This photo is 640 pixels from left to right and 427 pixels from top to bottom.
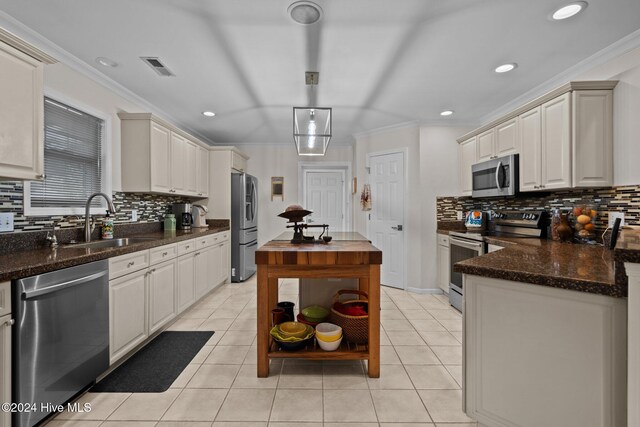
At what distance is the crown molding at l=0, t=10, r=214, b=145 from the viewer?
77.7 inches

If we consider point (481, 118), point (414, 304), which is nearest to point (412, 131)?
point (481, 118)

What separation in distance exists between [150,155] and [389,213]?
3.27m

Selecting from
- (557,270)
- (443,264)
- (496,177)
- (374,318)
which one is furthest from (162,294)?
(496,177)

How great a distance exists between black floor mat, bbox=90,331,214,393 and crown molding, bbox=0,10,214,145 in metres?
2.14

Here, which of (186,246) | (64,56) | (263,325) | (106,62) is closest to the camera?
(263,325)

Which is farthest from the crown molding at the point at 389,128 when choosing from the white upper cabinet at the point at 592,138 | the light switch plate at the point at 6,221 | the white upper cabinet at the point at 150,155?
the light switch plate at the point at 6,221

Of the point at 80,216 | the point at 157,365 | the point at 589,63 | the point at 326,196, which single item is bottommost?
the point at 157,365

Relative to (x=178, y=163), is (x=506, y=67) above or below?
above

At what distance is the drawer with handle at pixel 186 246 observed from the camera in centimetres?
312

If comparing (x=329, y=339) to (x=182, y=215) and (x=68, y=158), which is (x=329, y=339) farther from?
(x=182, y=215)

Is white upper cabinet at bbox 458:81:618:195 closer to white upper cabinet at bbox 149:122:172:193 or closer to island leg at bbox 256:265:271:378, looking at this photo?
island leg at bbox 256:265:271:378

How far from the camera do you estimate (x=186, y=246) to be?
3.26 metres

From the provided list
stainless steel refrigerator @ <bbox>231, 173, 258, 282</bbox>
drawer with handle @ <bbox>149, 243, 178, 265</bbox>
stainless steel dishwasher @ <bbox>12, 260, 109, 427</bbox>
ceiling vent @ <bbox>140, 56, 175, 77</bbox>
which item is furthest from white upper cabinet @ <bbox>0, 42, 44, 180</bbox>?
stainless steel refrigerator @ <bbox>231, 173, 258, 282</bbox>

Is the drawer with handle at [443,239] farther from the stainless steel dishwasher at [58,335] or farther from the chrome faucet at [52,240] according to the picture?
the chrome faucet at [52,240]
